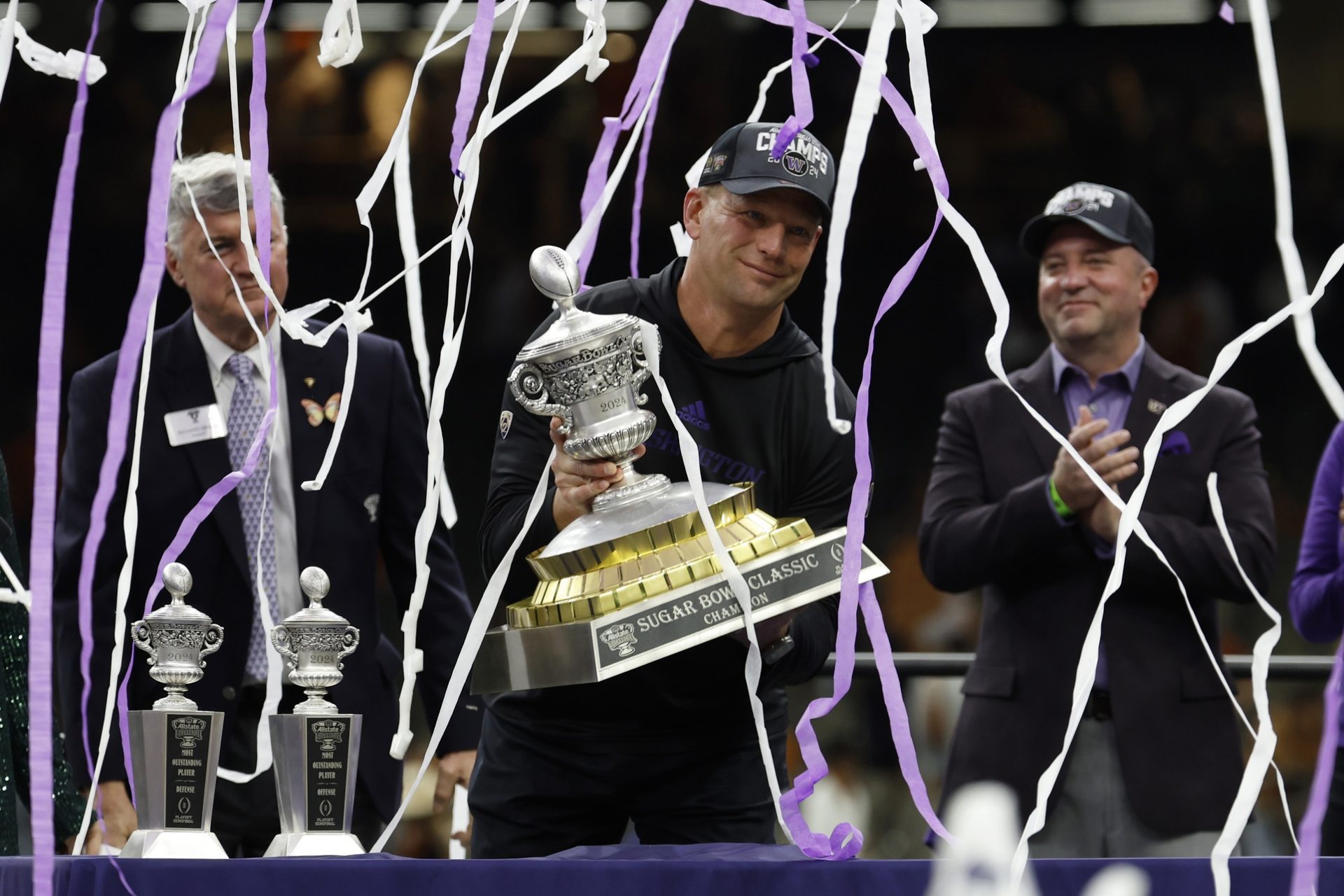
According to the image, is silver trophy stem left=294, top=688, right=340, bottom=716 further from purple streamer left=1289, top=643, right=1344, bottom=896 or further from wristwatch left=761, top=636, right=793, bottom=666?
purple streamer left=1289, top=643, right=1344, bottom=896

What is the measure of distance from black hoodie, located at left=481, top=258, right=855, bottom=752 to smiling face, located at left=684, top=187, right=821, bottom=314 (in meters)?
0.08

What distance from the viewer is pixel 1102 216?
2.48 meters

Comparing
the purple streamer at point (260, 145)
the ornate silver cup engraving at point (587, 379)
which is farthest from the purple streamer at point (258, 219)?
the ornate silver cup engraving at point (587, 379)

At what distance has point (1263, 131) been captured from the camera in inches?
151

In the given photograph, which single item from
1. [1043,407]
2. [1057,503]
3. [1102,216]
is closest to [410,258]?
[1057,503]

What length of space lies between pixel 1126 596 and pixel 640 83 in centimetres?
128

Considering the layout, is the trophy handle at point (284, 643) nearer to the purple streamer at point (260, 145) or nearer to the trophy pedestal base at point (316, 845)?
the trophy pedestal base at point (316, 845)

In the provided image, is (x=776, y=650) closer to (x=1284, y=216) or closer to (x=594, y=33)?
(x=594, y=33)

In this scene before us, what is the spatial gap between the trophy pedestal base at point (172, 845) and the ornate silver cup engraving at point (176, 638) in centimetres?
13

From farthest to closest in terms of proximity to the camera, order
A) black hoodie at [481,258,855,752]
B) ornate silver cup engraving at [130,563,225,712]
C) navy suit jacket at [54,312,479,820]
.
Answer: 1. navy suit jacket at [54,312,479,820]
2. black hoodie at [481,258,855,752]
3. ornate silver cup engraving at [130,563,225,712]

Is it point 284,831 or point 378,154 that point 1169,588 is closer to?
point 284,831

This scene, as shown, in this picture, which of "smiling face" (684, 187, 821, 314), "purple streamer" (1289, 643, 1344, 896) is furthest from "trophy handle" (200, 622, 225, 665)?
"purple streamer" (1289, 643, 1344, 896)

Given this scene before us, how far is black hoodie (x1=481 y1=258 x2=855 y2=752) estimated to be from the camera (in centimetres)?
170

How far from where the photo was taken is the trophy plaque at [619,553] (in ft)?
4.33
